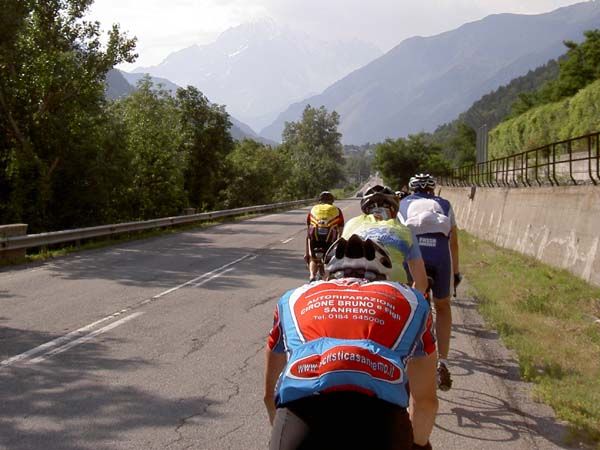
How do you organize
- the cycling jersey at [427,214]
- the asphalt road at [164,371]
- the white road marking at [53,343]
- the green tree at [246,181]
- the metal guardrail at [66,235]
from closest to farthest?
the asphalt road at [164,371]
the cycling jersey at [427,214]
the white road marking at [53,343]
the metal guardrail at [66,235]
the green tree at [246,181]

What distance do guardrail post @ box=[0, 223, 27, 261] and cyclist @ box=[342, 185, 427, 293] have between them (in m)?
13.0

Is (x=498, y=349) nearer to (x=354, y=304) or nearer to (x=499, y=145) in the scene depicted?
(x=354, y=304)

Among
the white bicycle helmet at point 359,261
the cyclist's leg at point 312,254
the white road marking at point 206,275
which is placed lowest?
the white road marking at point 206,275

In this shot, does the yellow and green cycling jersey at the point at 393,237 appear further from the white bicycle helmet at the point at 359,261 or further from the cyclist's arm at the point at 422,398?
the cyclist's arm at the point at 422,398

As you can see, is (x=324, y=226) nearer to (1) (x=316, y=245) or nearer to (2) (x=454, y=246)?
(1) (x=316, y=245)

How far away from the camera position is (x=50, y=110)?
24.0m

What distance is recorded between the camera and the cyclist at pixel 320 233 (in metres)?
10.3

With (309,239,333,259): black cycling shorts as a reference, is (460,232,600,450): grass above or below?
below

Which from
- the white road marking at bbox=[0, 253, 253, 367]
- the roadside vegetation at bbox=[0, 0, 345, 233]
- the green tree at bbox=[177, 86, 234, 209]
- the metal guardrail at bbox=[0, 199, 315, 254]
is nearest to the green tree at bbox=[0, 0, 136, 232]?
the roadside vegetation at bbox=[0, 0, 345, 233]

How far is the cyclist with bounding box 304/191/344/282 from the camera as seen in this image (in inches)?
406

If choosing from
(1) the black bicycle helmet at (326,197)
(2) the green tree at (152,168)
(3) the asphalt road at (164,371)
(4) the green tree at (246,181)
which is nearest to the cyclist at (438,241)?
(3) the asphalt road at (164,371)

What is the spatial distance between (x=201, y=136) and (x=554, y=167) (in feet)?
118

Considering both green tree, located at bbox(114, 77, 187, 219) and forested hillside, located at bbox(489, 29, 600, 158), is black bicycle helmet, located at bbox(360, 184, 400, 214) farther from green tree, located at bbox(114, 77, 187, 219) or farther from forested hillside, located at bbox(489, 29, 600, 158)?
green tree, located at bbox(114, 77, 187, 219)

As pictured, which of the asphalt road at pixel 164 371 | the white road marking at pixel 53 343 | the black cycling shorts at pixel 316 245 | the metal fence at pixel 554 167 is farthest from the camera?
the metal fence at pixel 554 167
